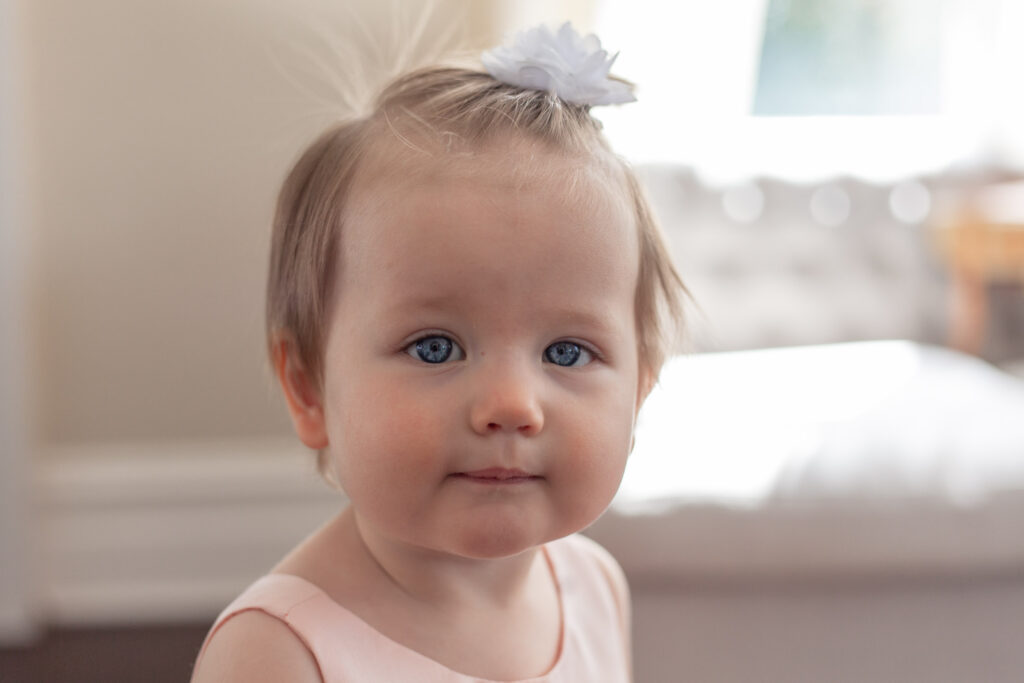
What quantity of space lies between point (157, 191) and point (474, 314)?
183 cm

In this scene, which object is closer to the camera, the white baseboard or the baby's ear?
the baby's ear

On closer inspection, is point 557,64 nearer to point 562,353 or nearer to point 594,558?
point 562,353

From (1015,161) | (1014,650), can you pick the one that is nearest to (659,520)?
(1014,650)

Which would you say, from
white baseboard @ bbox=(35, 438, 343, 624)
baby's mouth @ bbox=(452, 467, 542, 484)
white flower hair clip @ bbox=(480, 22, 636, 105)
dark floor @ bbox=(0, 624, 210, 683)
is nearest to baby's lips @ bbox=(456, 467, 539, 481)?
baby's mouth @ bbox=(452, 467, 542, 484)

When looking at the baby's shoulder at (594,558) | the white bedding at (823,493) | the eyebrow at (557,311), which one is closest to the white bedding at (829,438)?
the white bedding at (823,493)

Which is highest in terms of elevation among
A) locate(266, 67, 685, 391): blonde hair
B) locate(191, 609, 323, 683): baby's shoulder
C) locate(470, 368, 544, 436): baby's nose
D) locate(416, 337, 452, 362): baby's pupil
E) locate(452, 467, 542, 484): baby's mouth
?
locate(266, 67, 685, 391): blonde hair

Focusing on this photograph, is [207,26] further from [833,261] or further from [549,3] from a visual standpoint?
[833,261]

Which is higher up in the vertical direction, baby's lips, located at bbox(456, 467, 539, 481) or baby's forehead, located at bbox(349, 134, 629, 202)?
baby's forehead, located at bbox(349, 134, 629, 202)

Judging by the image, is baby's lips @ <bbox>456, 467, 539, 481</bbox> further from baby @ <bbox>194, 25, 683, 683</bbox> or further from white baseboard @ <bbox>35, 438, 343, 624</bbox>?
white baseboard @ <bbox>35, 438, 343, 624</bbox>

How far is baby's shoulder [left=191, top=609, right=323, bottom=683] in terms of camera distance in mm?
720

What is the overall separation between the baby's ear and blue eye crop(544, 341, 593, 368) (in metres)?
0.20

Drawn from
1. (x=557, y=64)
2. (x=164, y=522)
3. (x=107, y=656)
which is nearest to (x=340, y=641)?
(x=557, y=64)

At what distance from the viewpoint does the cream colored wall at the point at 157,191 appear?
229 cm

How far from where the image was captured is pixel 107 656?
2.18m
